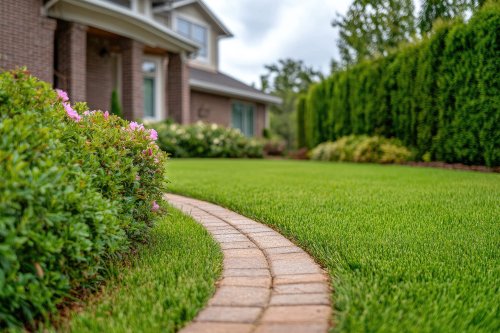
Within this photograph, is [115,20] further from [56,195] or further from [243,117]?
[56,195]

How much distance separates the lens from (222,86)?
17.2 meters

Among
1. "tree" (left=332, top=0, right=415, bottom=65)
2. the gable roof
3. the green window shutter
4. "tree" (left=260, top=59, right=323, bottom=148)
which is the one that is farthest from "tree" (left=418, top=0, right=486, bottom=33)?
"tree" (left=260, top=59, right=323, bottom=148)

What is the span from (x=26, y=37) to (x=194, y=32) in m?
9.20

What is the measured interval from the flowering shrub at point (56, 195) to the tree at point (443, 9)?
25.1 feet

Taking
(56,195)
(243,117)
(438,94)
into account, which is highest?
(243,117)

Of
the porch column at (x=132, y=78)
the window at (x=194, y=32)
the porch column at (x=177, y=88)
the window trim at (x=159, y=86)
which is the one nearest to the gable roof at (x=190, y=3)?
the window at (x=194, y=32)

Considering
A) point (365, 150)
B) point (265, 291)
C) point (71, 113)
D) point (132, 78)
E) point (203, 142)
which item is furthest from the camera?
point (203, 142)

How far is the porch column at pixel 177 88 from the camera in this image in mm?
13562

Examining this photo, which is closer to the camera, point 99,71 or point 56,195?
point 56,195

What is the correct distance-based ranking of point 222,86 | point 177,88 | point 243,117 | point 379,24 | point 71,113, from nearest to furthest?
1. point 71,113
2. point 379,24
3. point 177,88
4. point 222,86
5. point 243,117

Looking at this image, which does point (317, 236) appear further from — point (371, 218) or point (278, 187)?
point (278, 187)

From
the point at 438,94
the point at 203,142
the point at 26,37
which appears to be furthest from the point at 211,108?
the point at 438,94

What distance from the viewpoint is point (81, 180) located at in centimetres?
200

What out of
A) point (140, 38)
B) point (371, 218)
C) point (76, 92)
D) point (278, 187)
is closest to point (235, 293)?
point (371, 218)
